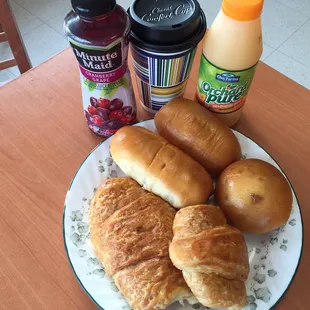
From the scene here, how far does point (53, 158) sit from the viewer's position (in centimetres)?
75

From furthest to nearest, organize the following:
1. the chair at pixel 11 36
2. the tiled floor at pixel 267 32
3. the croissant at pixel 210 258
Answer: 1. the tiled floor at pixel 267 32
2. the chair at pixel 11 36
3. the croissant at pixel 210 258

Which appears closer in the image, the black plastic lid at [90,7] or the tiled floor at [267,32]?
the black plastic lid at [90,7]

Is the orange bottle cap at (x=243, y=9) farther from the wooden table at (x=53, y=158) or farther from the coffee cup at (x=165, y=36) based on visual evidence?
the wooden table at (x=53, y=158)

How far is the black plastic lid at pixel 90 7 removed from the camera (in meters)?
0.55

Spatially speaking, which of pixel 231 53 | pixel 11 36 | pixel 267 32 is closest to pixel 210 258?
pixel 231 53

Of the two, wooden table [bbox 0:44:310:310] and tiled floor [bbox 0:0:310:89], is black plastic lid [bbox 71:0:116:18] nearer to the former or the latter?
wooden table [bbox 0:44:310:310]

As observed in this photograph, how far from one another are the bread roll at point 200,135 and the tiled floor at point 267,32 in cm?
116

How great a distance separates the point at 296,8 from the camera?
1968 mm

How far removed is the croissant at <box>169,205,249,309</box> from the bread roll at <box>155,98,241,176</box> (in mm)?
134

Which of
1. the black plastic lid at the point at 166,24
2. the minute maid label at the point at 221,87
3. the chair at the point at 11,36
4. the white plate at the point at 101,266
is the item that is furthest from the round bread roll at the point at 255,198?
the chair at the point at 11,36

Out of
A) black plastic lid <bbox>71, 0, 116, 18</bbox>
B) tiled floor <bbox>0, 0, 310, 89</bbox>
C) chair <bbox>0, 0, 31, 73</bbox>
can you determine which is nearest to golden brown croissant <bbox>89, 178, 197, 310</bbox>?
black plastic lid <bbox>71, 0, 116, 18</bbox>

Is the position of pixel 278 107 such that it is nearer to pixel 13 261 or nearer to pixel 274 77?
pixel 274 77

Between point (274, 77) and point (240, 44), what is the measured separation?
289mm

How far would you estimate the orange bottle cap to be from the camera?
0.57 metres
